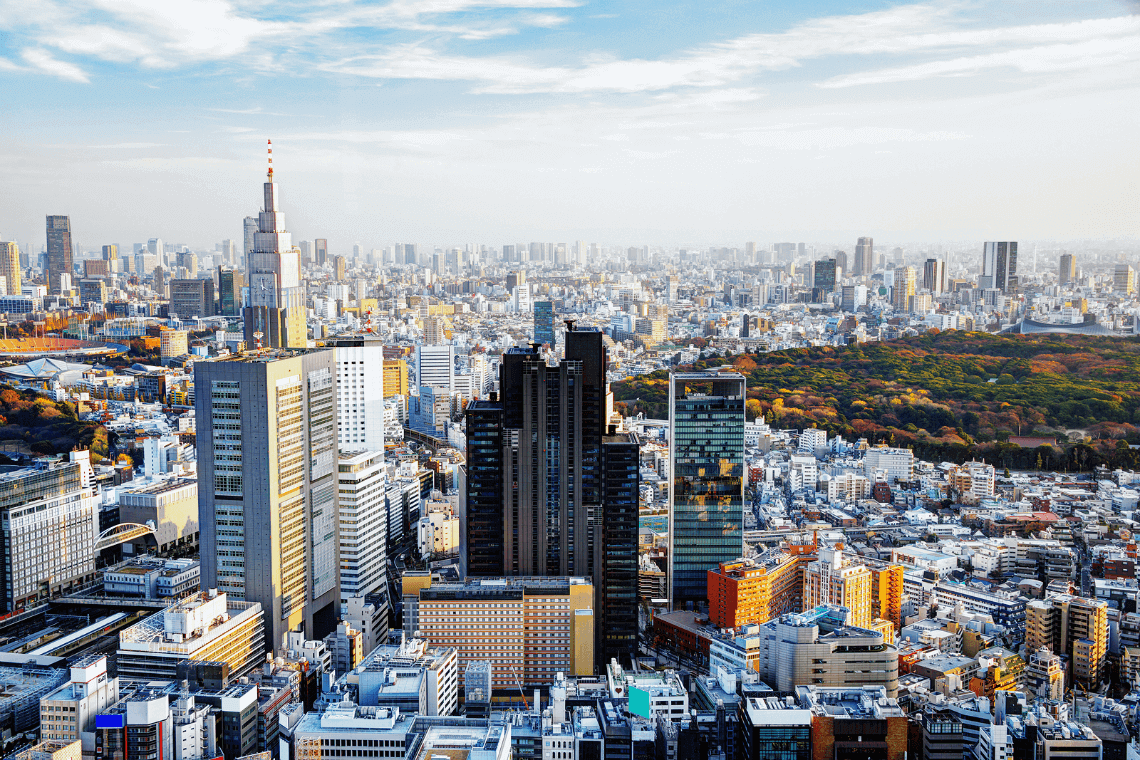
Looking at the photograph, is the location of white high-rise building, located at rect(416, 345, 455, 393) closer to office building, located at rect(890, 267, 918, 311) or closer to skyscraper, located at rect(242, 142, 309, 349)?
skyscraper, located at rect(242, 142, 309, 349)

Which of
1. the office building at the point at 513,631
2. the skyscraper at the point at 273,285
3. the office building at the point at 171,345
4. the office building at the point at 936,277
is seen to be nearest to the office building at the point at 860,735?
the office building at the point at 513,631

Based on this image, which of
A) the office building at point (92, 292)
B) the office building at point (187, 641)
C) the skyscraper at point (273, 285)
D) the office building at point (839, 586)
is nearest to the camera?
the office building at point (187, 641)

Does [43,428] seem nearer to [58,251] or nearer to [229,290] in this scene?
[58,251]

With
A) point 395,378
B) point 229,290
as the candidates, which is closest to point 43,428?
point 395,378

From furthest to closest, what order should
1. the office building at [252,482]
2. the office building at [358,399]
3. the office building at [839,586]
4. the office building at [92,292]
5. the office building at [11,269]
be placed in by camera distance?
the office building at [92,292]
the office building at [11,269]
the office building at [358,399]
the office building at [839,586]
the office building at [252,482]

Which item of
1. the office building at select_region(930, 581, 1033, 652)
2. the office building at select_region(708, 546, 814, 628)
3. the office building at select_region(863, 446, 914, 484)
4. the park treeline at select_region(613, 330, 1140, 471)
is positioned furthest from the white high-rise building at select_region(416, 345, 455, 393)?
the office building at select_region(930, 581, 1033, 652)

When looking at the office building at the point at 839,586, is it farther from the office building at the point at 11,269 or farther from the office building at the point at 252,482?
the office building at the point at 11,269

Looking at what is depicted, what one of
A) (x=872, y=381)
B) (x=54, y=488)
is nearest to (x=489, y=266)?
(x=872, y=381)
